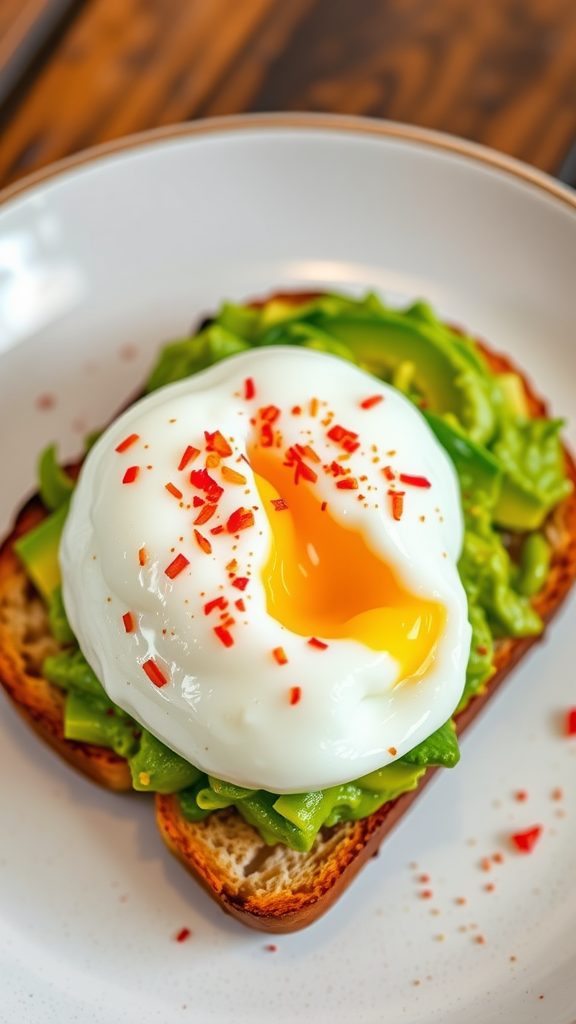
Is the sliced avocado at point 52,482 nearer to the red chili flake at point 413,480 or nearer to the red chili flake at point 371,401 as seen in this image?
the red chili flake at point 371,401

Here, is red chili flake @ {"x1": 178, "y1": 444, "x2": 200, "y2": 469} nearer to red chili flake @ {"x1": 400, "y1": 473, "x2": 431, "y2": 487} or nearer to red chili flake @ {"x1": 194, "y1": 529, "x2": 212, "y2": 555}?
red chili flake @ {"x1": 194, "y1": 529, "x2": 212, "y2": 555}

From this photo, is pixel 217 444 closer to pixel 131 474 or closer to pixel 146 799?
pixel 131 474

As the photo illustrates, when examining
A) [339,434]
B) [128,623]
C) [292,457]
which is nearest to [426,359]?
[339,434]

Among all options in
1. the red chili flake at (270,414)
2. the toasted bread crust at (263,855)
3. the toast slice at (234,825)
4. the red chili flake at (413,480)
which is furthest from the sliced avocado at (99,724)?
the red chili flake at (413,480)

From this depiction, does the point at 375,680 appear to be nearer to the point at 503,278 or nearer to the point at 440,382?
the point at 440,382

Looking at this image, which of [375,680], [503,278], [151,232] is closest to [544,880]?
[375,680]
